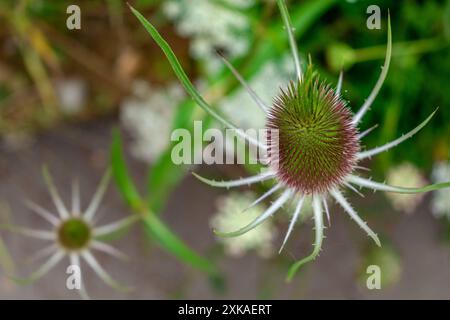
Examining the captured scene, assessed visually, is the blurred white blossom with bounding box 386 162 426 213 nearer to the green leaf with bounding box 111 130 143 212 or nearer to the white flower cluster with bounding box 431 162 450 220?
the white flower cluster with bounding box 431 162 450 220

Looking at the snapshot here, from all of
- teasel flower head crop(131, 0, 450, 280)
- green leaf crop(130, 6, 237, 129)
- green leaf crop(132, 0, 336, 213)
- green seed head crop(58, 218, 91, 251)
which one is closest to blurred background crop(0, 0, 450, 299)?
green leaf crop(132, 0, 336, 213)

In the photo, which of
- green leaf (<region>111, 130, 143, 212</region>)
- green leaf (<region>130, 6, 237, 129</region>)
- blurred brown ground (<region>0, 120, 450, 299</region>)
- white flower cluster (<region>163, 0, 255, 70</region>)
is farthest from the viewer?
blurred brown ground (<region>0, 120, 450, 299</region>)

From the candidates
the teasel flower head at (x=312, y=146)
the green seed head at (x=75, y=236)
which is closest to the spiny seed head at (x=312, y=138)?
the teasel flower head at (x=312, y=146)

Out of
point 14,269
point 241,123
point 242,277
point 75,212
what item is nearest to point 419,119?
point 241,123

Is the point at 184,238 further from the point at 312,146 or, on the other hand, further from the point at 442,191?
the point at 312,146

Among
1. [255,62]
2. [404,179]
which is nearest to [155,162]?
[255,62]

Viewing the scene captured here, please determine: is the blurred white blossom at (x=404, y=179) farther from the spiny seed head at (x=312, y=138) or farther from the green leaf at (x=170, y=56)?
the green leaf at (x=170, y=56)
